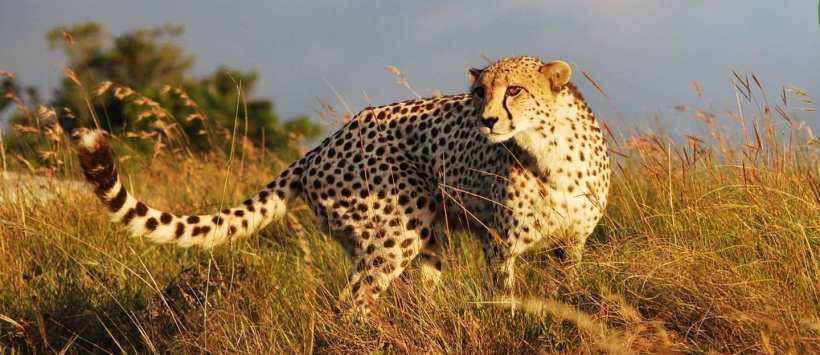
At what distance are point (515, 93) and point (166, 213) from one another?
4.63 ft

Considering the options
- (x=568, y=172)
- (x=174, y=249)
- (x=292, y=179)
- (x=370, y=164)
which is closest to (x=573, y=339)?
(x=568, y=172)

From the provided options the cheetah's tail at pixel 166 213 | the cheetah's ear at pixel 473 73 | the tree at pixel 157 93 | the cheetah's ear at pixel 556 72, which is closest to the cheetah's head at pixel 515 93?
the cheetah's ear at pixel 556 72

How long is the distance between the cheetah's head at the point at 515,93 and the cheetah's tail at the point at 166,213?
40.4 inches

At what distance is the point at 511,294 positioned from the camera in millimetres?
3072

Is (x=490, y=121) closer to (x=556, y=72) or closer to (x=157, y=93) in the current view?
(x=556, y=72)

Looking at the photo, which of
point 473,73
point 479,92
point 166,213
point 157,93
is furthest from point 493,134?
point 157,93

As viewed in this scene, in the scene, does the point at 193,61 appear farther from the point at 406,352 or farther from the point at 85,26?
the point at 406,352

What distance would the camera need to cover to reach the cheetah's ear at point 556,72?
11.5 feet

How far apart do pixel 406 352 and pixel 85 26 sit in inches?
762

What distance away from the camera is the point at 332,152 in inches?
161

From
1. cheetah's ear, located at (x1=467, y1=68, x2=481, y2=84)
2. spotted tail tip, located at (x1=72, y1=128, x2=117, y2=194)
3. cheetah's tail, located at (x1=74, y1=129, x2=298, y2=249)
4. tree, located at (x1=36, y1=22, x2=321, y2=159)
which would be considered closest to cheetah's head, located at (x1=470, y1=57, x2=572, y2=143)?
cheetah's ear, located at (x1=467, y1=68, x2=481, y2=84)

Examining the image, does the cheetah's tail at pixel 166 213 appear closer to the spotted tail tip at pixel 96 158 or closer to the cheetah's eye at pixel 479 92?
the spotted tail tip at pixel 96 158

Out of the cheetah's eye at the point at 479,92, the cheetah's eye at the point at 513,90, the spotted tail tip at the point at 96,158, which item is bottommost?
the spotted tail tip at the point at 96,158

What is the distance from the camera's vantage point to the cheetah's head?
3.36 metres
